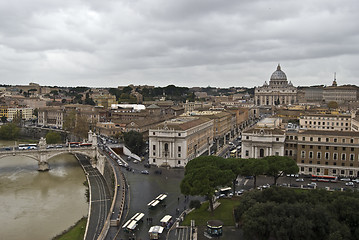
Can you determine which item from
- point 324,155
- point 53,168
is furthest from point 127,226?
point 53,168

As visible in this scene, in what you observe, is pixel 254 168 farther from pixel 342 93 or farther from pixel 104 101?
pixel 342 93

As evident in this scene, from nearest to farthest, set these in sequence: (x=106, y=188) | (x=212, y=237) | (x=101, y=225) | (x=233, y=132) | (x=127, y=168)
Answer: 1. (x=212, y=237)
2. (x=101, y=225)
3. (x=106, y=188)
4. (x=127, y=168)
5. (x=233, y=132)

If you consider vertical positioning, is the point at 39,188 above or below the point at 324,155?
below

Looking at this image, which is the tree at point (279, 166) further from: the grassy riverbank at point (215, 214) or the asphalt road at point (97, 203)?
the asphalt road at point (97, 203)

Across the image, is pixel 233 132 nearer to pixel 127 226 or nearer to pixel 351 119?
pixel 351 119

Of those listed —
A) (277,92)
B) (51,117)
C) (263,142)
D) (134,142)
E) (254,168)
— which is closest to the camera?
(254,168)

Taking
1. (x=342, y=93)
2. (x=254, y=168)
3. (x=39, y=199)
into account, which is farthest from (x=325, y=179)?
(x=342, y=93)

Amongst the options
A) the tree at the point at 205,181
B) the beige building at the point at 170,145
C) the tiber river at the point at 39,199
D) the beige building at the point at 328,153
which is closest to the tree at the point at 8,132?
the tiber river at the point at 39,199

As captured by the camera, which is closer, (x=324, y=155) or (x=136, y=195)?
(x=136, y=195)
